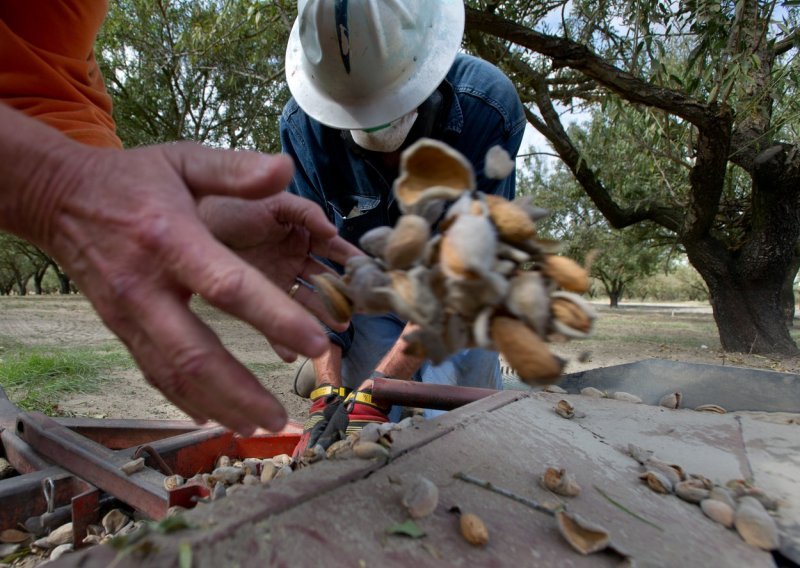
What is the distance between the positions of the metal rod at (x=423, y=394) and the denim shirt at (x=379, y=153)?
969 millimetres

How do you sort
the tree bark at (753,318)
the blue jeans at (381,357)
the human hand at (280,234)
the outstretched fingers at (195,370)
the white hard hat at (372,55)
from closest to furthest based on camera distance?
the outstretched fingers at (195,370), the human hand at (280,234), the white hard hat at (372,55), the blue jeans at (381,357), the tree bark at (753,318)

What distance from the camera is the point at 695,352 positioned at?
6578 millimetres

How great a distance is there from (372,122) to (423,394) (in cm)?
95

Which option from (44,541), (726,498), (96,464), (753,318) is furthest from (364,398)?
(753,318)

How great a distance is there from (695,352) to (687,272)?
33440mm

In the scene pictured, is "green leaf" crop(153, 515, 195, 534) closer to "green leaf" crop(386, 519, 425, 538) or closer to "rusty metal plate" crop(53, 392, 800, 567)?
"rusty metal plate" crop(53, 392, 800, 567)

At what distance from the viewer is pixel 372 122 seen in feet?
6.10

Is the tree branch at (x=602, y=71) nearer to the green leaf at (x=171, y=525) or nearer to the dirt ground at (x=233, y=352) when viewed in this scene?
the dirt ground at (x=233, y=352)

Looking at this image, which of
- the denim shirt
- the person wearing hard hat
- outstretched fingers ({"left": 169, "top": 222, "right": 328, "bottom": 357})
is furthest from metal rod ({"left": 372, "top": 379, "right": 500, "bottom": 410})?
the denim shirt

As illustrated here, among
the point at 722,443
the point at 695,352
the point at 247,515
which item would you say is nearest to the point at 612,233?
the point at 695,352

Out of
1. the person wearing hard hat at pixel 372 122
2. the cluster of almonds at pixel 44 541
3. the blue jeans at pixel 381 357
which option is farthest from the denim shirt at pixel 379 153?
the cluster of almonds at pixel 44 541

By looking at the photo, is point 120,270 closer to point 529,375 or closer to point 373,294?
point 373,294

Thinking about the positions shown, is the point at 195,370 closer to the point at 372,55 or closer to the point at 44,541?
the point at 44,541

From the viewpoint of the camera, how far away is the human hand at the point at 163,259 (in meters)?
0.77
